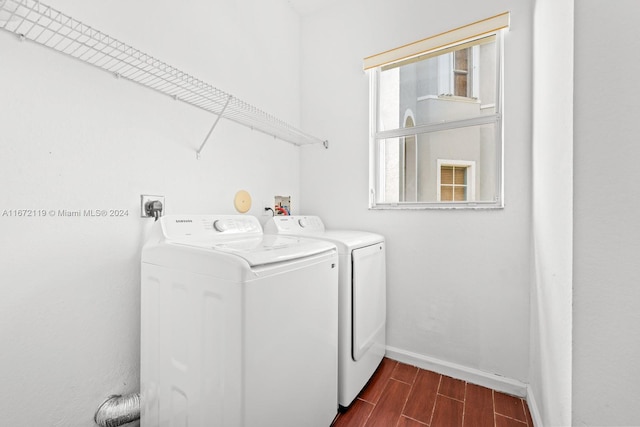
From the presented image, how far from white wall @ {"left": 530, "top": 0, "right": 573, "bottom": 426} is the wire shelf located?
1.38 meters

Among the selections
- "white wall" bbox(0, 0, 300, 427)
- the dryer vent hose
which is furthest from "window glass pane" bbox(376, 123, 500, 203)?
the dryer vent hose

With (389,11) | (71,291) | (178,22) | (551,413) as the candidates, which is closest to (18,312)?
(71,291)

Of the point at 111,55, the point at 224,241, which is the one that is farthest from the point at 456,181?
the point at 111,55

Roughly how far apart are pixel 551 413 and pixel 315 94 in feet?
7.97

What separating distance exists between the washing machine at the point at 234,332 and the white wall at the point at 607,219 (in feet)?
2.75

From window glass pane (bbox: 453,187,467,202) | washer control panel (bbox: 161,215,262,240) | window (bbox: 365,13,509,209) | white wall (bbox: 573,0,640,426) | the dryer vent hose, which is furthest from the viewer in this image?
window glass pane (bbox: 453,187,467,202)

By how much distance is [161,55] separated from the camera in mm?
1330

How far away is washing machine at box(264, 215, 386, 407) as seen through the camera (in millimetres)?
1415

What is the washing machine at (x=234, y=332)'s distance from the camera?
0.85m

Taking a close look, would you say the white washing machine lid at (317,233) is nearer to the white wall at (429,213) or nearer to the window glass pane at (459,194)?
the white wall at (429,213)

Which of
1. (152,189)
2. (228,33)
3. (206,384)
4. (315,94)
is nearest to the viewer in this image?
(206,384)

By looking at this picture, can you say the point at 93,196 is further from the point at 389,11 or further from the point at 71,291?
the point at 389,11

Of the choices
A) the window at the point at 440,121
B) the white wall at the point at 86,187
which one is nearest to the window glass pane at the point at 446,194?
the window at the point at 440,121

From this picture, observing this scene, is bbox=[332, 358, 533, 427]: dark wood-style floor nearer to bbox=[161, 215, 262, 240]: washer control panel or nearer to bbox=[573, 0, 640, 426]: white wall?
bbox=[573, 0, 640, 426]: white wall
